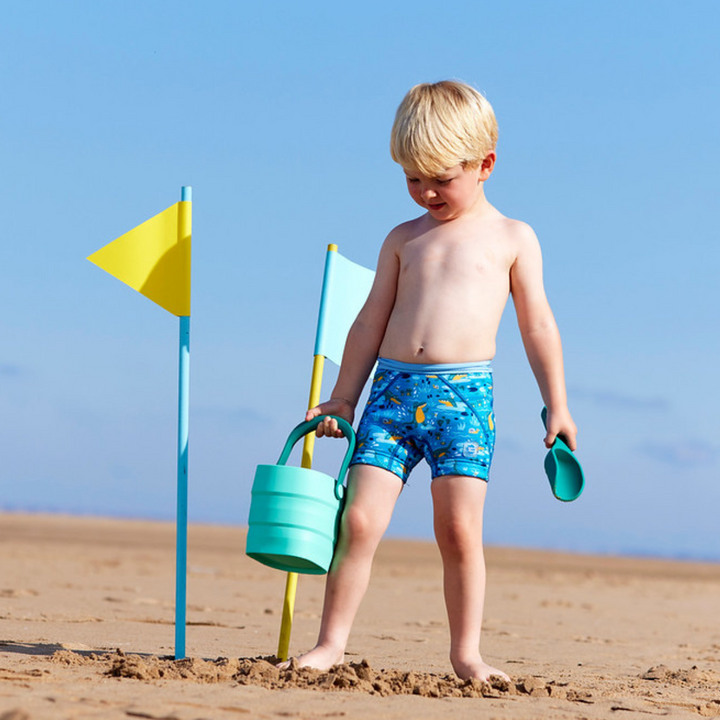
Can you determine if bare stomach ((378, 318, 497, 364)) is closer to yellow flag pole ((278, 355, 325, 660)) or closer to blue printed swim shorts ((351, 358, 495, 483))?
blue printed swim shorts ((351, 358, 495, 483))

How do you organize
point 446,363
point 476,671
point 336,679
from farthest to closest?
point 446,363 < point 476,671 < point 336,679

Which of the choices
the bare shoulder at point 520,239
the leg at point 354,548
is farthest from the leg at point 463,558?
the bare shoulder at point 520,239

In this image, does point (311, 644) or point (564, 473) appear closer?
point (564, 473)

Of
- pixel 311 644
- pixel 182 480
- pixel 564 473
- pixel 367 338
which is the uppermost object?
pixel 367 338

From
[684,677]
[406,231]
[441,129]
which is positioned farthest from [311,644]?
[441,129]

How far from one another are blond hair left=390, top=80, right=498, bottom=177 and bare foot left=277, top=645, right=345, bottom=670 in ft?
5.37

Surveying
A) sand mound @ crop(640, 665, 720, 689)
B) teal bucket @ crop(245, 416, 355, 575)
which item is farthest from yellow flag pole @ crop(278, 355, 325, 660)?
sand mound @ crop(640, 665, 720, 689)

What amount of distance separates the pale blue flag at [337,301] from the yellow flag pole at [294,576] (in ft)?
0.26

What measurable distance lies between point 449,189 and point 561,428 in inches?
36.3

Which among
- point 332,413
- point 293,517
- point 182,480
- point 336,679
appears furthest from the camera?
point 182,480

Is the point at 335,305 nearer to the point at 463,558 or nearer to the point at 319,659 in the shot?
the point at 463,558

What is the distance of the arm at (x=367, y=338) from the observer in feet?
11.6

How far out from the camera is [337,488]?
10.8 ft

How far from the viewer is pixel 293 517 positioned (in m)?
3.15
